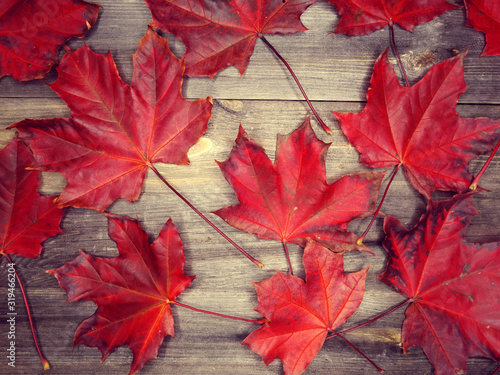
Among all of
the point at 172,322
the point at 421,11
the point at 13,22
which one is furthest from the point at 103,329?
the point at 421,11

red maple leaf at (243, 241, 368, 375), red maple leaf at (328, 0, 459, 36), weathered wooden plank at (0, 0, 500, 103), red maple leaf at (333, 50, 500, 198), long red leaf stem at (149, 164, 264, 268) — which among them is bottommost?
red maple leaf at (243, 241, 368, 375)

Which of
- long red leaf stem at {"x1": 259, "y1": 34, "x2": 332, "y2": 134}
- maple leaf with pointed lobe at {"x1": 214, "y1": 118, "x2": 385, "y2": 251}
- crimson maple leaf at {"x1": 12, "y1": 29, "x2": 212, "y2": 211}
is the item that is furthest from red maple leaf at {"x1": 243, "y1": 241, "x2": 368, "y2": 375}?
crimson maple leaf at {"x1": 12, "y1": 29, "x2": 212, "y2": 211}

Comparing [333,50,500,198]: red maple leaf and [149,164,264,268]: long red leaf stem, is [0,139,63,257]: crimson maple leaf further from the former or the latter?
[333,50,500,198]: red maple leaf

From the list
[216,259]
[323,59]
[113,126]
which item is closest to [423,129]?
[323,59]

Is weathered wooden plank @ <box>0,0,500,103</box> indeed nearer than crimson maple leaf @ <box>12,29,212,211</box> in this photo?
No

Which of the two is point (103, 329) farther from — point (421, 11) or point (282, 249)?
point (421, 11)

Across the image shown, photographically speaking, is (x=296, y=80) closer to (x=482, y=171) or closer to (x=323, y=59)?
(x=323, y=59)

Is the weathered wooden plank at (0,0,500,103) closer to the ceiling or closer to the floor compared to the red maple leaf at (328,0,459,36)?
closer to the floor

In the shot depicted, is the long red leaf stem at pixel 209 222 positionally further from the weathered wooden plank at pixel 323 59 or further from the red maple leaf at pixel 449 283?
the red maple leaf at pixel 449 283

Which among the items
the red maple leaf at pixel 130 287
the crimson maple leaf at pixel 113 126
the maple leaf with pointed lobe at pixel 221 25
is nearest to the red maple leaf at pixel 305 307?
the red maple leaf at pixel 130 287
